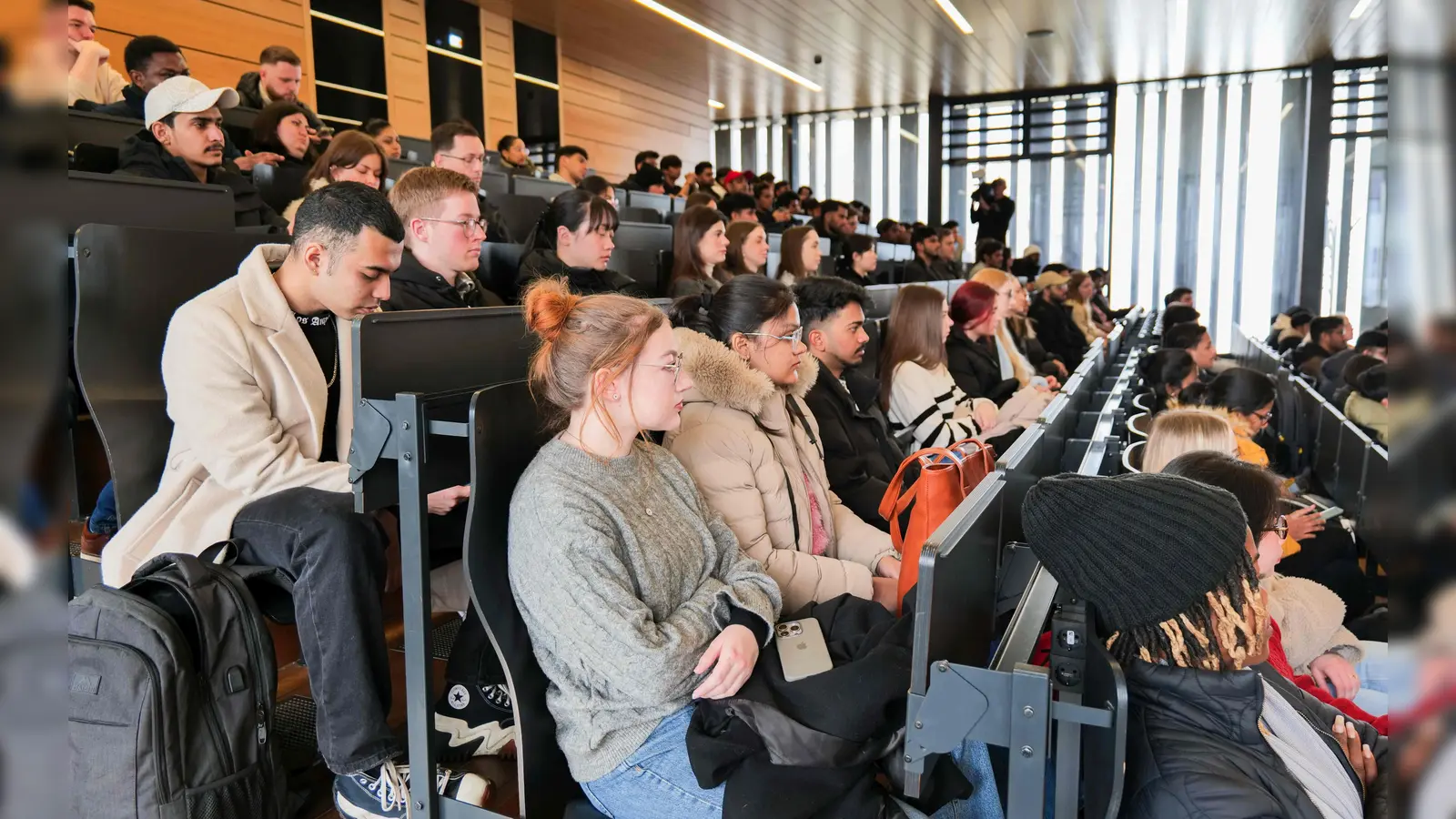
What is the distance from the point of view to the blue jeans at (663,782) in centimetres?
144

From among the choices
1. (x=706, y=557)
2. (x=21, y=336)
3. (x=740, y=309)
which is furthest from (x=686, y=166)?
(x=21, y=336)

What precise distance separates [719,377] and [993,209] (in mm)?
9818

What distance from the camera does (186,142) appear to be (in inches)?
128

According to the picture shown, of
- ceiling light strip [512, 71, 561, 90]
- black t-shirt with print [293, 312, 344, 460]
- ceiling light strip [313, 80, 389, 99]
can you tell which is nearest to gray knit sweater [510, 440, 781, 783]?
black t-shirt with print [293, 312, 344, 460]

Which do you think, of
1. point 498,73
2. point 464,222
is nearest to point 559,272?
point 464,222

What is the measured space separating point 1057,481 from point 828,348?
1.69 metres

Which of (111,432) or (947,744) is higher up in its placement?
(111,432)

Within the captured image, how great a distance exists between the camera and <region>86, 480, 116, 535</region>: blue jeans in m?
2.14

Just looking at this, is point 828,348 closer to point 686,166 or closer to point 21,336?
point 21,336

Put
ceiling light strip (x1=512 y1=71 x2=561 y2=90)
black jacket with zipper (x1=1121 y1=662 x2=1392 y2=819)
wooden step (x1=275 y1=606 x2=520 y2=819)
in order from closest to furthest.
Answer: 1. black jacket with zipper (x1=1121 y1=662 x2=1392 y2=819)
2. wooden step (x1=275 y1=606 x2=520 y2=819)
3. ceiling light strip (x1=512 y1=71 x2=561 y2=90)

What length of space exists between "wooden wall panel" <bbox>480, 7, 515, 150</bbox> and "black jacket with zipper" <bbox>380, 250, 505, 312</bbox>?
7.26m

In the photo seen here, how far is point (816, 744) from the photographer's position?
1381 millimetres

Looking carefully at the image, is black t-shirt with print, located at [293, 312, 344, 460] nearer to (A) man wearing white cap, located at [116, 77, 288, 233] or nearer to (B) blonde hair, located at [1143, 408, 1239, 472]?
(A) man wearing white cap, located at [116, 77, 288, 233]

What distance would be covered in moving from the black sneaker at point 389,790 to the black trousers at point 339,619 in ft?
0.11
